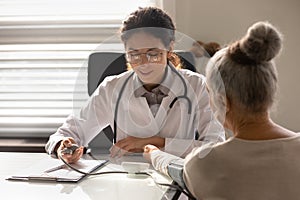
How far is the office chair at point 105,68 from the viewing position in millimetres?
1469

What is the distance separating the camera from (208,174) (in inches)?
41.7

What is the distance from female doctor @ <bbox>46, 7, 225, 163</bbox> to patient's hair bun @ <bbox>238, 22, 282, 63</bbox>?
31 centimetres

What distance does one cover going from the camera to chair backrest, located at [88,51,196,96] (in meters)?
1.49

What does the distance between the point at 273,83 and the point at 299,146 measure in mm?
157

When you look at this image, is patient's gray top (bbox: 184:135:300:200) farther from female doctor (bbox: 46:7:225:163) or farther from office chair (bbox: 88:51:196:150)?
office chair (bbox: 88:51:196:150)

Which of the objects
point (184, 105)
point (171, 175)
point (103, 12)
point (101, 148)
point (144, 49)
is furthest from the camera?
point (103, 12)

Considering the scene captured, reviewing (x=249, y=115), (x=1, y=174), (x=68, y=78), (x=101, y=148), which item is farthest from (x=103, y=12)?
(x=249, y=115)

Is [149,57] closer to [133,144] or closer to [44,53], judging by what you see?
[133,144]

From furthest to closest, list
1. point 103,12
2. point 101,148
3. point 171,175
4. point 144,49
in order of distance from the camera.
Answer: point 103,12 < point 101,148 < point 144,49 < point 171,175

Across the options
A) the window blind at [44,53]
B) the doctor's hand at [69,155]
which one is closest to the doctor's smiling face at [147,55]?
the doctor's hand at [69,155]

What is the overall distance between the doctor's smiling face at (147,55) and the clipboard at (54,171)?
0.32 meters

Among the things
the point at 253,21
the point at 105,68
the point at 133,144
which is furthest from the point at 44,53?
the point at 133,144

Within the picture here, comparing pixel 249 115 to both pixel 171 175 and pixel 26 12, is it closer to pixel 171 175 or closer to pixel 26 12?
pixel 171 175

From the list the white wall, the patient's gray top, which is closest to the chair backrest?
the patient's gray top
